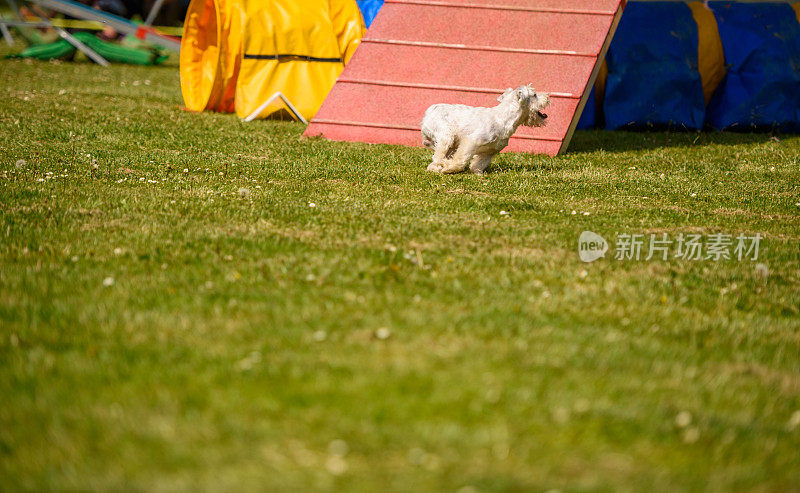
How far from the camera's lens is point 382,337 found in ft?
11.2

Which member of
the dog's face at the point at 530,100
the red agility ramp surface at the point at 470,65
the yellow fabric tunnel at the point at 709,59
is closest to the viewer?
the dog's face at the point at 530,100

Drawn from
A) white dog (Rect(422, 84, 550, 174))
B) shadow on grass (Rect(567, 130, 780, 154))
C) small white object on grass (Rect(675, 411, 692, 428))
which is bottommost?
shadow on grass (Rect(567, 130, 780, 154))

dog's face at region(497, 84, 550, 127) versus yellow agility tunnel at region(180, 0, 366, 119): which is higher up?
dog's face at region(497, 84, 550, 127)

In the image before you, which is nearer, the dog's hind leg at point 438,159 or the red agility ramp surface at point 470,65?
the dog's hind leg at point 438,159

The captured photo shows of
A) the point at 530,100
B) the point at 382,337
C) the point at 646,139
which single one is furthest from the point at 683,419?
the point at 646,139

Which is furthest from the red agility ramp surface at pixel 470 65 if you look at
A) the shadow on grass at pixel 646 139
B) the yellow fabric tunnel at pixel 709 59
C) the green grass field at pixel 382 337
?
the yellow fabric tunnel at pixel 709 59

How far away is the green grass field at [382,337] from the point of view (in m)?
2.55

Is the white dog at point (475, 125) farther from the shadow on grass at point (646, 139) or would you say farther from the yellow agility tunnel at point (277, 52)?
the yellow agility tunnel at point (277, 52)

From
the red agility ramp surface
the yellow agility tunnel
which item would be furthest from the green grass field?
the yellow agility tunnel

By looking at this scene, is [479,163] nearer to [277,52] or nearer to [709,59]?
[277,52]

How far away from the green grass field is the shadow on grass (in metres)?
2.47

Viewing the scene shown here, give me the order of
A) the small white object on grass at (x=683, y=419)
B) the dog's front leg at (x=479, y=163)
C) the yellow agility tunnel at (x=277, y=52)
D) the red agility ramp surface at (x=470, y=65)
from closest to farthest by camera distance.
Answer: the small white object on grass at (x=683, y=419) < the dog's front leg at (x=479, y=163) < the red agility ramp surface at (x=470, y=65) < the yellow agility tunnel at (x=277, y=52)

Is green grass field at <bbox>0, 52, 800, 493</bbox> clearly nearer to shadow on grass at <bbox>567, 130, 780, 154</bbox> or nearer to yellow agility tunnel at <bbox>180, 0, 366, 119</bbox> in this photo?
shadow on grass at <bbox>567, 130, 780, 154</bbox>

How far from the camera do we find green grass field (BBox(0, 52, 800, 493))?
2.55 m
